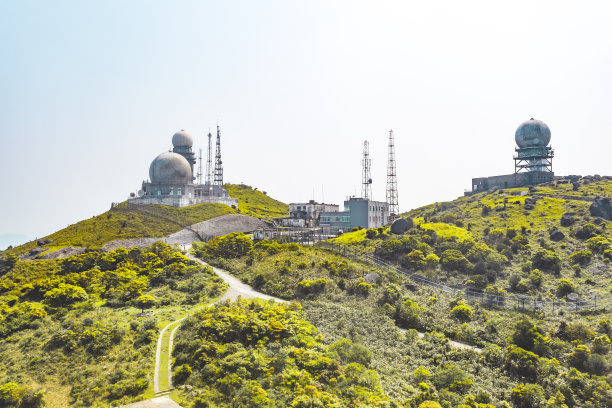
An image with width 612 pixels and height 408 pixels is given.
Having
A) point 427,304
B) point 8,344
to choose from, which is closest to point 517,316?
point 427,304

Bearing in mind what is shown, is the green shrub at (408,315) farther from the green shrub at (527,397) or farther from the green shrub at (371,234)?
the green shrub at (371,234)

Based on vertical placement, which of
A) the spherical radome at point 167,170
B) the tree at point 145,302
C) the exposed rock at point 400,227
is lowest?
the tree at point 145,302

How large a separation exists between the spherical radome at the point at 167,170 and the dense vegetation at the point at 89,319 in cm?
3903

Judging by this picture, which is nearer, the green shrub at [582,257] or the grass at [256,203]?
the green shrub at [582,257]

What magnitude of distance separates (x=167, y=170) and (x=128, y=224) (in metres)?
23.0

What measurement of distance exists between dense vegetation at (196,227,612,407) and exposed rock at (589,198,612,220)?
28.3m

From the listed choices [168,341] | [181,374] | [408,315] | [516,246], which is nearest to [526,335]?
[408,315]

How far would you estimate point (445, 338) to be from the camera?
1289 inches

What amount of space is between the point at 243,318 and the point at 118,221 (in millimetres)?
51391

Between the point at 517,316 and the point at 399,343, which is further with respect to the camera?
the point at 517,316

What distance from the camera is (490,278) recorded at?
47.3 meters

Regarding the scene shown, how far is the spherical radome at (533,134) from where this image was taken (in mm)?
90750

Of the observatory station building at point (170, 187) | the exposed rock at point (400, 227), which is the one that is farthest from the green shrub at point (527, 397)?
the observatory station building at point (170, 187)

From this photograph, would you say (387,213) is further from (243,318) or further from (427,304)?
(243,318)
